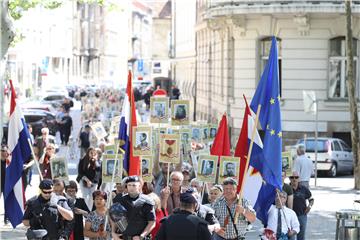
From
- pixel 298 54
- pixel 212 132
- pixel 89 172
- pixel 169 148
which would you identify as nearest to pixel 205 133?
pixel 212 132

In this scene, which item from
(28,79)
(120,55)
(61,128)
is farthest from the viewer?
(120,55)

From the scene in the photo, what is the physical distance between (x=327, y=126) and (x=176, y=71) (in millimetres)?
49085

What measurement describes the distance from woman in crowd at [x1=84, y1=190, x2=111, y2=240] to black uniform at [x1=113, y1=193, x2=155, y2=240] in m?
1.18

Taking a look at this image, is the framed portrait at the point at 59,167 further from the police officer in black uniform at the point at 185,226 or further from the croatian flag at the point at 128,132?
the police officer in black uniform at the point at 185,226

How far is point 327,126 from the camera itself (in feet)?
126

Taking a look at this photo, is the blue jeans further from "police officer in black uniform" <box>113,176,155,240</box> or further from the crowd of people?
"police officer in black uniform" <box>113,176,155,240</box>

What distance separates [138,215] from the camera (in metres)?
12.2

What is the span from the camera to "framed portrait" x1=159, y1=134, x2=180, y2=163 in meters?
18.1

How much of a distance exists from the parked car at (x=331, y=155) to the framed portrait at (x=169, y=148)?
15.7m

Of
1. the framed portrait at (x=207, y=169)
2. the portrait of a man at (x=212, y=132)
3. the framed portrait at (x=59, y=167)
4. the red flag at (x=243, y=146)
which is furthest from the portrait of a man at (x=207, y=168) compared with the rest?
the portrait of a man at (x=212, y=132)

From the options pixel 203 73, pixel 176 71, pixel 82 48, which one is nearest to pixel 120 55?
pixel 82 48

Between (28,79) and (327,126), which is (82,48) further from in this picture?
(327,126)

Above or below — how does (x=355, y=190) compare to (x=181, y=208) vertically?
below

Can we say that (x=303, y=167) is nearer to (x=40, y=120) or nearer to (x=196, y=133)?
(x=196, y=133)
